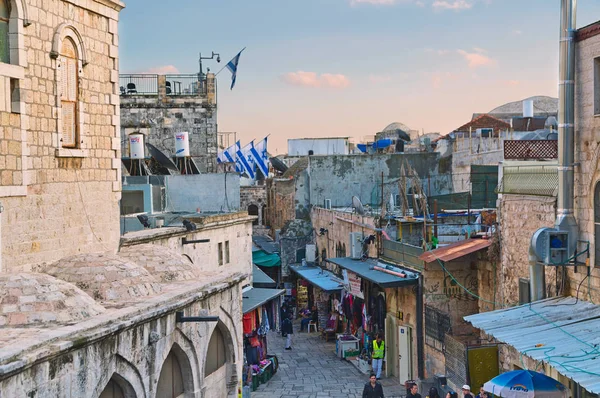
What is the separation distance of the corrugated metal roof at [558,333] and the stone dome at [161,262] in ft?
16.3

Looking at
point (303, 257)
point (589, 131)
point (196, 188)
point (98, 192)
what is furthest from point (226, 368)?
point (303, 257)

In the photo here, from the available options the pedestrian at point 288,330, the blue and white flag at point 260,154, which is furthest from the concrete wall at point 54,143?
the blue and white flag at point 260,154

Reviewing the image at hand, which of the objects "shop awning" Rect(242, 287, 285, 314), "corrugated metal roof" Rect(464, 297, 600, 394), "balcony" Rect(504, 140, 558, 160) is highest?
"balcony" Rect(504, 140, 558, 160)

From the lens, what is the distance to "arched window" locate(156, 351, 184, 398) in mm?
11930

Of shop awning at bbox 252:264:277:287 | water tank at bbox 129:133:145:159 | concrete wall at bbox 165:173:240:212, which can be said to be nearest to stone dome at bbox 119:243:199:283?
shop awning at bbox 252:264:277:287

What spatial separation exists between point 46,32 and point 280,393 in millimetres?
11777

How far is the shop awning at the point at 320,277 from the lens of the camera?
27547 mm

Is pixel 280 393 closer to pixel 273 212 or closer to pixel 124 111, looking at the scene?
pixel 124 111

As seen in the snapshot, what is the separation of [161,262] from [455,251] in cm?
719

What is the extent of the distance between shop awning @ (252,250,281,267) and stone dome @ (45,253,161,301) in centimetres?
2312

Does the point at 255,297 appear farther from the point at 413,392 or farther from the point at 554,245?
the point at 554,245

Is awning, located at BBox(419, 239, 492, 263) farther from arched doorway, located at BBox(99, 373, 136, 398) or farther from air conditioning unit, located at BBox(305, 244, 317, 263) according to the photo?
air conditioning unit, located at BBox(305, 244, 317, 263)

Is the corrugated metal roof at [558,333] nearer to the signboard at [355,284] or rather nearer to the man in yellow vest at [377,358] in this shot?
the man in yellow vest at [377,358]

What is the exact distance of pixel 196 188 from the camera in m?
30.5
